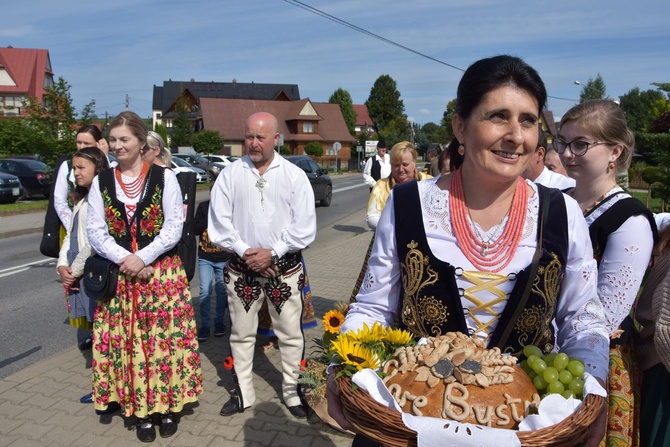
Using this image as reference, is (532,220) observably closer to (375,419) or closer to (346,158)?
(375,419)

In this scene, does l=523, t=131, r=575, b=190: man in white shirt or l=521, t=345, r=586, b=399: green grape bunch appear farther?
l=523, t=131, r=575, b=190: man in white shirt

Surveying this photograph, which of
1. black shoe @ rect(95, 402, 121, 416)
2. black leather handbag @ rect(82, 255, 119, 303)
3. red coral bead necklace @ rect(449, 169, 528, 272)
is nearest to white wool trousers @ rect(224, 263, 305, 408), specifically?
black leather handbag @ rect(82, 255, 119, 303)

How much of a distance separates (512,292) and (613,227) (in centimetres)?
86

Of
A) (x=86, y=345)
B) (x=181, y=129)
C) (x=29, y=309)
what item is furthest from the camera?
(x=181, y=129)

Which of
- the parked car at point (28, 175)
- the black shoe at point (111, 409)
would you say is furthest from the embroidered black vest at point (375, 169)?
the parked car at point (28, 175)

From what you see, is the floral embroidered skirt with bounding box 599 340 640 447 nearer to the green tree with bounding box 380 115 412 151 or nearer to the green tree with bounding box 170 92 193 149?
the green tree with bounding box 170 92 193 149

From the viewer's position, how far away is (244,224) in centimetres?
429

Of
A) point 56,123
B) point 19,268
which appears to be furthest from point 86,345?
point 56,123

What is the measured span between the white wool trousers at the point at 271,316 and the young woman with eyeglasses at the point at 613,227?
230 centimetres

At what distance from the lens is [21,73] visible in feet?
209

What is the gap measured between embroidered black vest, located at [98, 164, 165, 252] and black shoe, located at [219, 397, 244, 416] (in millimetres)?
1440

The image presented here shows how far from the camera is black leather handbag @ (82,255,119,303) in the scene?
3.80 meters

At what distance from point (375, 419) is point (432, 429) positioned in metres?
0.16

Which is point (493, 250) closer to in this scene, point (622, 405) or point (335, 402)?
point (335, 402)
